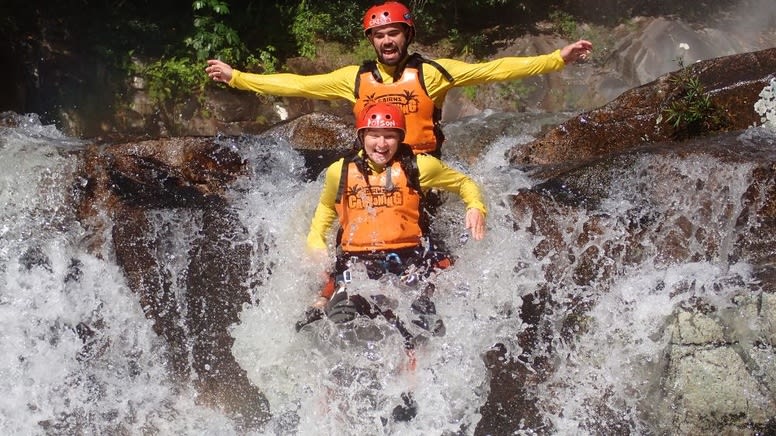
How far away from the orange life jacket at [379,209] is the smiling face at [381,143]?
75 millimetres

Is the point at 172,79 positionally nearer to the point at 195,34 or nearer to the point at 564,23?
the point at 195,34

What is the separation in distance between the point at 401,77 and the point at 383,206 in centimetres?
118

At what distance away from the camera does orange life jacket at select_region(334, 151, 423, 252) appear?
4266 mm

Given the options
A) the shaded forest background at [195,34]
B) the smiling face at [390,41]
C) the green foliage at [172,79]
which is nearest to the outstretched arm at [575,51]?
the smiling face at [390,41]

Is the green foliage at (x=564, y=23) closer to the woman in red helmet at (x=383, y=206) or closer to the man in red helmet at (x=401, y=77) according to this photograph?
the man in red helmet at (x=401, y=77)

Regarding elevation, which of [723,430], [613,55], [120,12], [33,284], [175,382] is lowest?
[723,430]

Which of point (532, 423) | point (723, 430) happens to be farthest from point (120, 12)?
point (723, 430)

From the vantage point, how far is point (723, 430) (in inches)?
155

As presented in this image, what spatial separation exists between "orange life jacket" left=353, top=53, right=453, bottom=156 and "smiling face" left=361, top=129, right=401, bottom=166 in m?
0.67

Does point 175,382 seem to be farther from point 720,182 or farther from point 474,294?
point 720,182

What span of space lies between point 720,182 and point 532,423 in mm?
2082

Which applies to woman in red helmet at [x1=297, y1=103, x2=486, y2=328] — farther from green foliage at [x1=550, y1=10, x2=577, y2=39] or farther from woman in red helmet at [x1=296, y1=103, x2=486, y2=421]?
green foliage at [x1=550, y1=10, x2=577, y2=39]

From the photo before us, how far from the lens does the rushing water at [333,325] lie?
4.30 m

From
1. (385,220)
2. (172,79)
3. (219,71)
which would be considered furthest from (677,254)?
(172,79)
